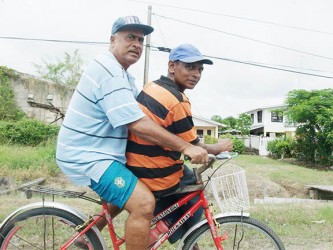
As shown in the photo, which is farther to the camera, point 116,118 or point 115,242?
point 115,242

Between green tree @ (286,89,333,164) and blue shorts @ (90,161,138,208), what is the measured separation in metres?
18.2

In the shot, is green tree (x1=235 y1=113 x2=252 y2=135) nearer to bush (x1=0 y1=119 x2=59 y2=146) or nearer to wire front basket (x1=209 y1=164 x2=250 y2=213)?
bush (x1=0 y1=119 x2=59 y2=146)

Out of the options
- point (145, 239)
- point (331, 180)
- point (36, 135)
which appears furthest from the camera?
point (36, 135)

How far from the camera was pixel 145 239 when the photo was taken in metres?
2.52

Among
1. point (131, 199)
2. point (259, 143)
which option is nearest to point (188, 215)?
point (131, 199)

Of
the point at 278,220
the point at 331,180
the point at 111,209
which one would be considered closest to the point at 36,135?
the point at 331,180

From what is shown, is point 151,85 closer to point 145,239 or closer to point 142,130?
point 142,130

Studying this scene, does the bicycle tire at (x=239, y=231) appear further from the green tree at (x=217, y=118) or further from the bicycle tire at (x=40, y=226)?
the green tree at (x=217, y=118)

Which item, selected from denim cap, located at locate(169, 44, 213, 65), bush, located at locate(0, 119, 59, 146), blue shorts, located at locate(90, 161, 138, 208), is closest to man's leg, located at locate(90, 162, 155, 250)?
blue shorts, located at locate(90, 161, 138, 208)

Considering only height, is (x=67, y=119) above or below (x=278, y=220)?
above

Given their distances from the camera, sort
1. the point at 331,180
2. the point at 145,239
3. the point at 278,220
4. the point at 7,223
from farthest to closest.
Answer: the point at 331,180
the point at 278,220
the point at 7,223
the point at 145,239

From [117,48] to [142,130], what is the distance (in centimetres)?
65

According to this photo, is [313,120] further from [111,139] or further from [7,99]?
[111,139]

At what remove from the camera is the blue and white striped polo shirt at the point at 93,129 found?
2444mm
